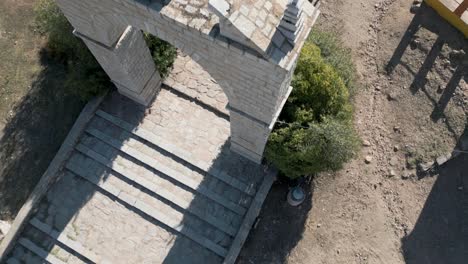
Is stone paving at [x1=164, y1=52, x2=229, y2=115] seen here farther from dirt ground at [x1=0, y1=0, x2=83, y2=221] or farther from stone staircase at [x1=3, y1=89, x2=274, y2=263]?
dirt ground at [x1=0, y1=0, x2=83, y2=221]

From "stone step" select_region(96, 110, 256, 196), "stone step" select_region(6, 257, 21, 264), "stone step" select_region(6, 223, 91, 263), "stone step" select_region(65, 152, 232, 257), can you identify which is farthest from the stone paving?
"stone step" select_region(6, 257, 21, 264)

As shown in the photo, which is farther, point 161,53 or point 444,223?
point 161,53

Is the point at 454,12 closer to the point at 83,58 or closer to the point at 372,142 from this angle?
the point at 372,142

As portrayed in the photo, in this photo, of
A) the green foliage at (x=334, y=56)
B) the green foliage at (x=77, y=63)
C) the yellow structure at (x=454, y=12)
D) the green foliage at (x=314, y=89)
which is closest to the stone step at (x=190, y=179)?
the green foliage at (x=77, y=63)

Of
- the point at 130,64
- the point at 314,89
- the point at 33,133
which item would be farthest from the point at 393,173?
the point at 33,133

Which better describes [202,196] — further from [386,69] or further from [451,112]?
[451,112]

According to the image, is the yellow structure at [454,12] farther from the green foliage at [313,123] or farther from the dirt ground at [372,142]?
the green foliage at [313,123]
